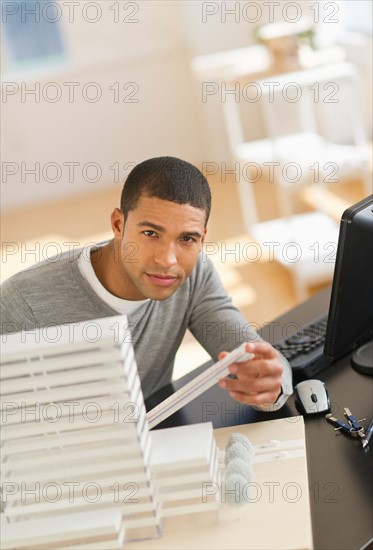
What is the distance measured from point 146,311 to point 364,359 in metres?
0.51

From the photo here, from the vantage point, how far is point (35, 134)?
21.9 feet

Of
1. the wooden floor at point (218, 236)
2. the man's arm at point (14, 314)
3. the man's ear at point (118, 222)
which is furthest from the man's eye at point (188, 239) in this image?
the wooden floor at point (218, 236)

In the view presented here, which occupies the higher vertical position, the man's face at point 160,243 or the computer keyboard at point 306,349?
A: the man's face at point 160,243

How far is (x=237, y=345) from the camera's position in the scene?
177 centimetres

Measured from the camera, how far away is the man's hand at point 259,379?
1439 mm

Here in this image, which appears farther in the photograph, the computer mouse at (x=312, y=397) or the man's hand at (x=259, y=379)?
the computer mouse at (x=312, y=397)

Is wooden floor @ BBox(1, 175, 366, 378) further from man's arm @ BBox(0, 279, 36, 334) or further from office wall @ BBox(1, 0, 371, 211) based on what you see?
man's arm @ BBox(0, 279, 36, 334)

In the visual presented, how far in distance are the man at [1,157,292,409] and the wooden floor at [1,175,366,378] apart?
169 centimetres

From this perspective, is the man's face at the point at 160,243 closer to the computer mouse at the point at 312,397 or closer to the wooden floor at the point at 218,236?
the computer mouse at the point at 312,397

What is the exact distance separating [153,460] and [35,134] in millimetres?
5800

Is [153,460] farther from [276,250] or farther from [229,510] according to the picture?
[276,250]

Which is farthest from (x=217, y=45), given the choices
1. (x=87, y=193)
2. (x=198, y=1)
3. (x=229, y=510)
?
(x=229, y=510)

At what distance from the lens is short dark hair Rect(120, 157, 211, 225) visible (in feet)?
5.32

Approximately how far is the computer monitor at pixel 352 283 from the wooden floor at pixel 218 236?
1976 mm
